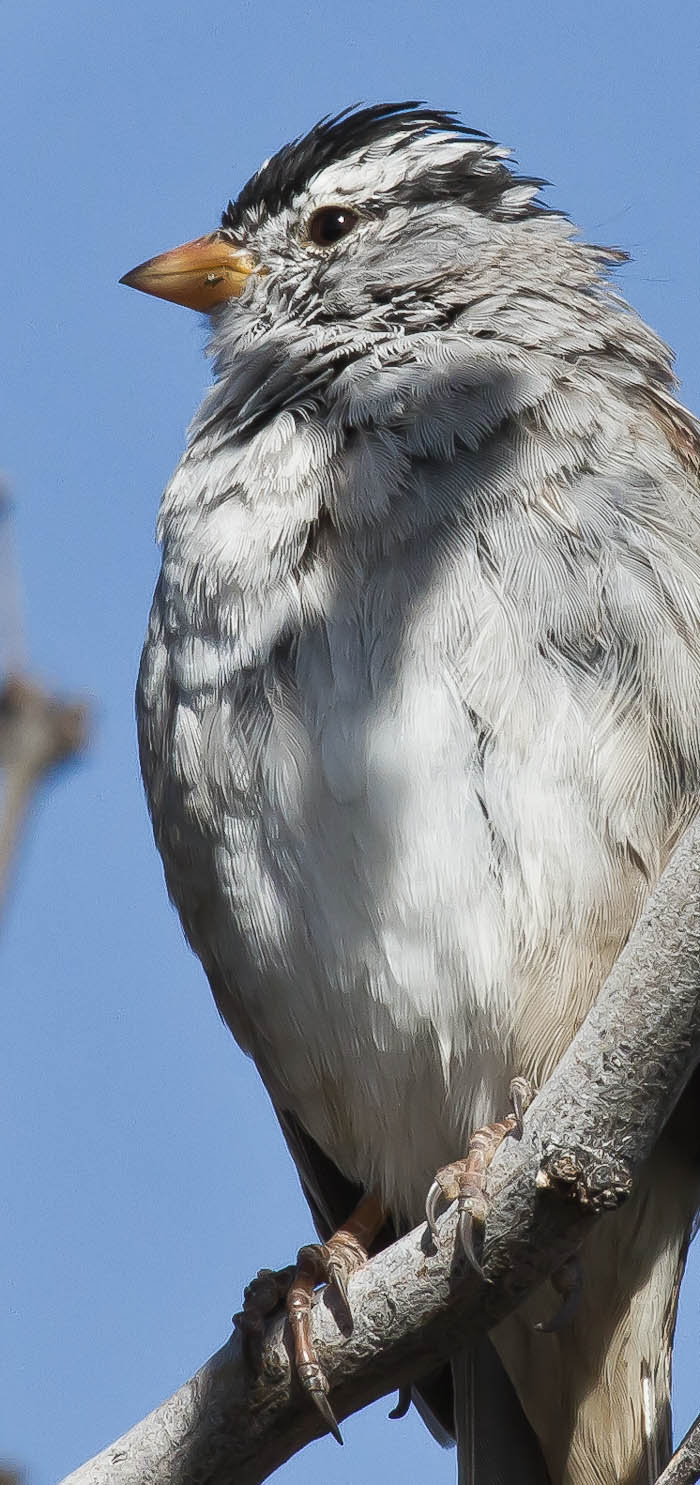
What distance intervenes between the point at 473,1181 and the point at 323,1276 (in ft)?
2.69

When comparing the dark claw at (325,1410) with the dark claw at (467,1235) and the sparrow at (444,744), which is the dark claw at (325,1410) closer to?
the sparrow at (444,744)

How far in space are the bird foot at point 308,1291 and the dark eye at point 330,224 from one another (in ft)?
8.43

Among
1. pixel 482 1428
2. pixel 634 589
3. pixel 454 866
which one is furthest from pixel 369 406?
pixel 482 1428

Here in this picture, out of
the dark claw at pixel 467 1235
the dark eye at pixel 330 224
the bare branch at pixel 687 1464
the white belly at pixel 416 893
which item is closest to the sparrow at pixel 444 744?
the white belly at pixel 416 893

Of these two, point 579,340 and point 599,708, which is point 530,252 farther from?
point 599,708

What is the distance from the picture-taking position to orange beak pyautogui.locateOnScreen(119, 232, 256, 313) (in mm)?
4781

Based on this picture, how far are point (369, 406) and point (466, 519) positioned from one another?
411 mm

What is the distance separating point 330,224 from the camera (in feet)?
15.7

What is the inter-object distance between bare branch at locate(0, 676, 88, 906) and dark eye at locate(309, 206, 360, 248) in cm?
288

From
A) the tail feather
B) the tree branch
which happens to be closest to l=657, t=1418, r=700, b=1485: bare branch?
the tree branch

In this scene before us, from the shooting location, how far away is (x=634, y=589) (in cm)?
360

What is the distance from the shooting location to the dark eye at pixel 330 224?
15.6 ft

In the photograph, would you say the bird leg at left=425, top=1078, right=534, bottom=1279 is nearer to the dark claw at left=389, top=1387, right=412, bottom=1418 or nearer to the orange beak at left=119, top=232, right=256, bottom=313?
the dark claw at left=389, top=1387, right=412, bottom=1418

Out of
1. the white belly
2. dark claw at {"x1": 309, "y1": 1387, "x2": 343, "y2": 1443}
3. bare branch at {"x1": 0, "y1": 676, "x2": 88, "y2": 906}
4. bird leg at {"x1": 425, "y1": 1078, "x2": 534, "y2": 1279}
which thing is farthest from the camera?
the white belly
